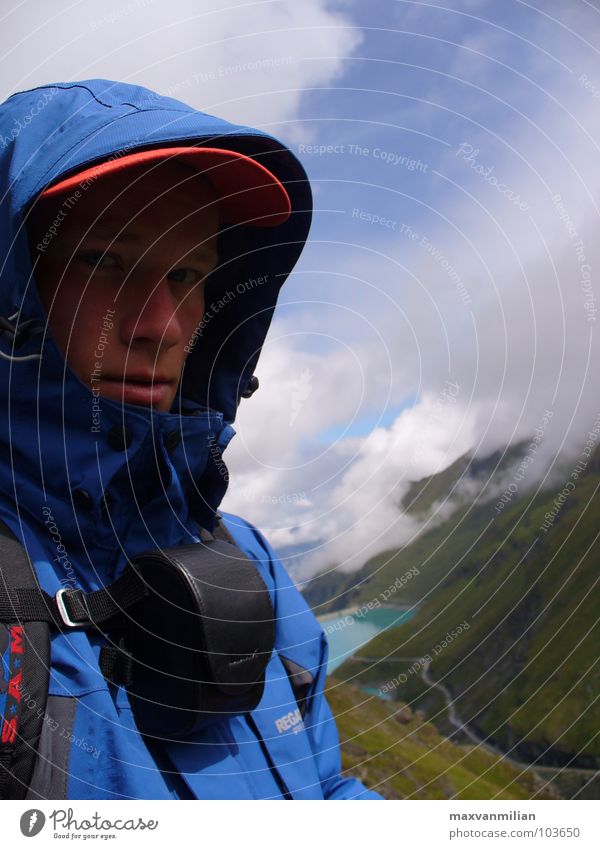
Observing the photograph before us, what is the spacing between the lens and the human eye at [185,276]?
3416 mm

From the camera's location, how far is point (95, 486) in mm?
3174

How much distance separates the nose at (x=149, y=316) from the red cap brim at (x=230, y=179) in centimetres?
54

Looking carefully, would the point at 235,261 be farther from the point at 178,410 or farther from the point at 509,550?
the point at 509,550

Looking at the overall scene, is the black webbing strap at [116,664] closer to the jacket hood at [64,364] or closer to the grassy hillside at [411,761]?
the jacket hood at [64,364]

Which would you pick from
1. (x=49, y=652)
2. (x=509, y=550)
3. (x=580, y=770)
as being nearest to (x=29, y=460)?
(x=49, y=652)

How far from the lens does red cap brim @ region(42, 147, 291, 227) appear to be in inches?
119
